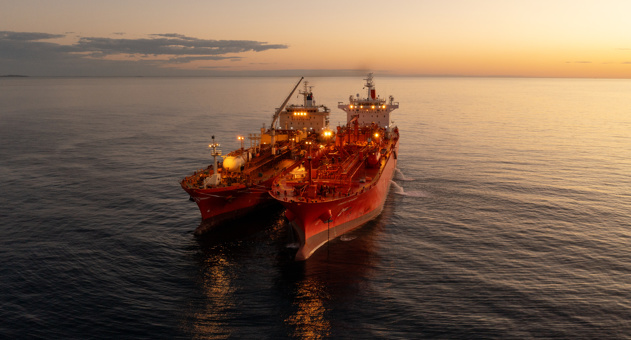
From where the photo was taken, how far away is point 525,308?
1013 inches

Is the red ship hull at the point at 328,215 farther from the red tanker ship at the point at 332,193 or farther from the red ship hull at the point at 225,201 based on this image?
the red ship hull at the point at 225,201

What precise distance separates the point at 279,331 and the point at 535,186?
42.6 m

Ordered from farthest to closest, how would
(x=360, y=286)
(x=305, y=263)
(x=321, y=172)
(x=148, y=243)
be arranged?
1. (x=321, y=172)
2. (x=148, y=243)
3. (x=305, y=263)
4. (x=360, y=286)

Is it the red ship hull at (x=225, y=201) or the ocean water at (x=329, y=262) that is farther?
the red ship hull at (x=225, y=201)

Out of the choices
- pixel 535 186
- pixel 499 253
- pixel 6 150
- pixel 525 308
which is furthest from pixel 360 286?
pixel 6 150

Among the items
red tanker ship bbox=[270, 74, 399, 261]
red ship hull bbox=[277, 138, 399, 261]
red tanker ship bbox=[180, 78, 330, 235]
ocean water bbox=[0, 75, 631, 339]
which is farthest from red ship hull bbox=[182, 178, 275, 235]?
red ship hull bbox=[277, 138, 399, 261]

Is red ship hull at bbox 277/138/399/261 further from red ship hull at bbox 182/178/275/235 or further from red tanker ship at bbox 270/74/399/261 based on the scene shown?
red ship hull at bbox 182/178/275/235

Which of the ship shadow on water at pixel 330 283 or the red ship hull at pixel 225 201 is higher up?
the red ship hull at pixel 225 201

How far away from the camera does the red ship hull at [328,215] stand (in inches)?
1310

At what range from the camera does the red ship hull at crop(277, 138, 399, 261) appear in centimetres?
3328

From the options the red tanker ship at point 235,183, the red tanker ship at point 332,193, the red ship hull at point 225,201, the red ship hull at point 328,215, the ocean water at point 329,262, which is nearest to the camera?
the ocean water at point 329,262

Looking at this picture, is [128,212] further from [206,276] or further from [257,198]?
[206,276]

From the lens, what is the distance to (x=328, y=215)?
34.6 m

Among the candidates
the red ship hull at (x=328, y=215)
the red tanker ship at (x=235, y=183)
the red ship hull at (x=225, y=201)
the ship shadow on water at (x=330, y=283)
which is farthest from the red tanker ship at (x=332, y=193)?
the red tanker ship at (x=235, y=183)
